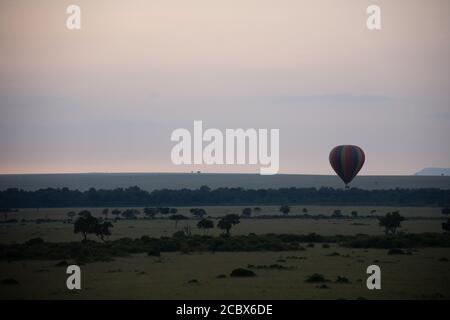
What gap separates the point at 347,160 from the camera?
94.8 metres

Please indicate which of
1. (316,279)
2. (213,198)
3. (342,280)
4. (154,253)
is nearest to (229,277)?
(316,279)

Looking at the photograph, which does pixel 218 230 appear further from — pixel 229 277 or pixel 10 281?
pixel 10 281

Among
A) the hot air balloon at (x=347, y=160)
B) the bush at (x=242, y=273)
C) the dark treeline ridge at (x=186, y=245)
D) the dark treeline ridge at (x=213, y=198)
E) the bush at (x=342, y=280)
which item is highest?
the hot air balloon at (x=347, y=160)

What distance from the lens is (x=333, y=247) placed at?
6731 cm

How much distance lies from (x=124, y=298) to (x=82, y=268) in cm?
1357

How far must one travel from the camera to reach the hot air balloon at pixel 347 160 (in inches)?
3730

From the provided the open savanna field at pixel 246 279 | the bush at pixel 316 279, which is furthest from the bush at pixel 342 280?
the bush at pixel 316 279

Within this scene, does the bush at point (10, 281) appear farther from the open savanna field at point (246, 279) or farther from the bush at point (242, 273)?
the bush at point (242, 273)

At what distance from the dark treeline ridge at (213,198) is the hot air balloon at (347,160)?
227 ft

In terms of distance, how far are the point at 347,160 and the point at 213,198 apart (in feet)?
275

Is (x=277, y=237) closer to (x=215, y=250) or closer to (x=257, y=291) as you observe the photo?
(x=215, y=250)
